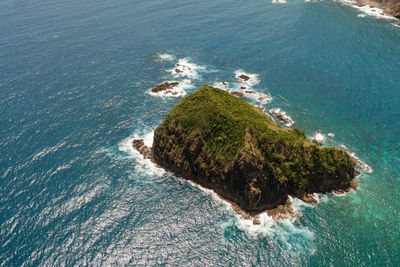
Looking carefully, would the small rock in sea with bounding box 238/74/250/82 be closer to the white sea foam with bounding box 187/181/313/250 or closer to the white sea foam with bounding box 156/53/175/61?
the white sea foam with bounding box 156/53/175/61

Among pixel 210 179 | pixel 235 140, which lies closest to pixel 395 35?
pixel 235 140

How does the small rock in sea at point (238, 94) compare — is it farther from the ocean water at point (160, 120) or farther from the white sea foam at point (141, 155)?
the white sea foam at point (141, 155)

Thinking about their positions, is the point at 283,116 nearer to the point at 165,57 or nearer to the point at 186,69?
the point at 186,69

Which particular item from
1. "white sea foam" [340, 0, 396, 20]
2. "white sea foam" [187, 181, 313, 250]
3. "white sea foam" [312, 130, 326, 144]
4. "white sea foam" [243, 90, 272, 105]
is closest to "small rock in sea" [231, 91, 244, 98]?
"white sea foam" [243, 90, 272, 105]

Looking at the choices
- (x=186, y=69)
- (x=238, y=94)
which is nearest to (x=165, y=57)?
(x=186, y=69)

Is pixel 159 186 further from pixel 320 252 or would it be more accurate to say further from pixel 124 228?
pixel 320 252

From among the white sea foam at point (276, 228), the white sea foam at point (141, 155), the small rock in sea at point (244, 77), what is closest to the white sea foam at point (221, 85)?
the small rock in sea at point (244, 77)
